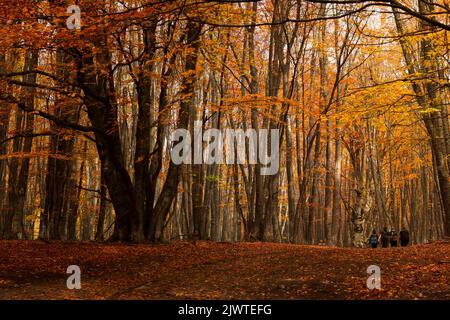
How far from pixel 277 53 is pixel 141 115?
24.5ft

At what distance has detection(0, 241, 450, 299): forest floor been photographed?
285 inches

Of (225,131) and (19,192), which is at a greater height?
(225,131)

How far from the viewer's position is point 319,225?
3278cm

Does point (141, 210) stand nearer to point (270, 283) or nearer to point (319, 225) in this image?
point (270, 283)

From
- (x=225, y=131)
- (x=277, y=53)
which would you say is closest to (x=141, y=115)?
(x=277, y=53)

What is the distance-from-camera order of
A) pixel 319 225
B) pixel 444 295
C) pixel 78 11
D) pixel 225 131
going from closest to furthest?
pixel 444 295
pixel 78 11
pixel 225 131
pixel 319 225

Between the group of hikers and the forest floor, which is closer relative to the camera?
the forest floor

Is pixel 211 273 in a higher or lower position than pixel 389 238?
lower

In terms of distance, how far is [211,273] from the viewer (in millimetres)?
9352

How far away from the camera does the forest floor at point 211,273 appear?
7236mm

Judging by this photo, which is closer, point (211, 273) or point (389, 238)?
point (211, 273)

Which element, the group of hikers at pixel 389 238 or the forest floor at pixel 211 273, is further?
the group of hikers at pixel 389 238
